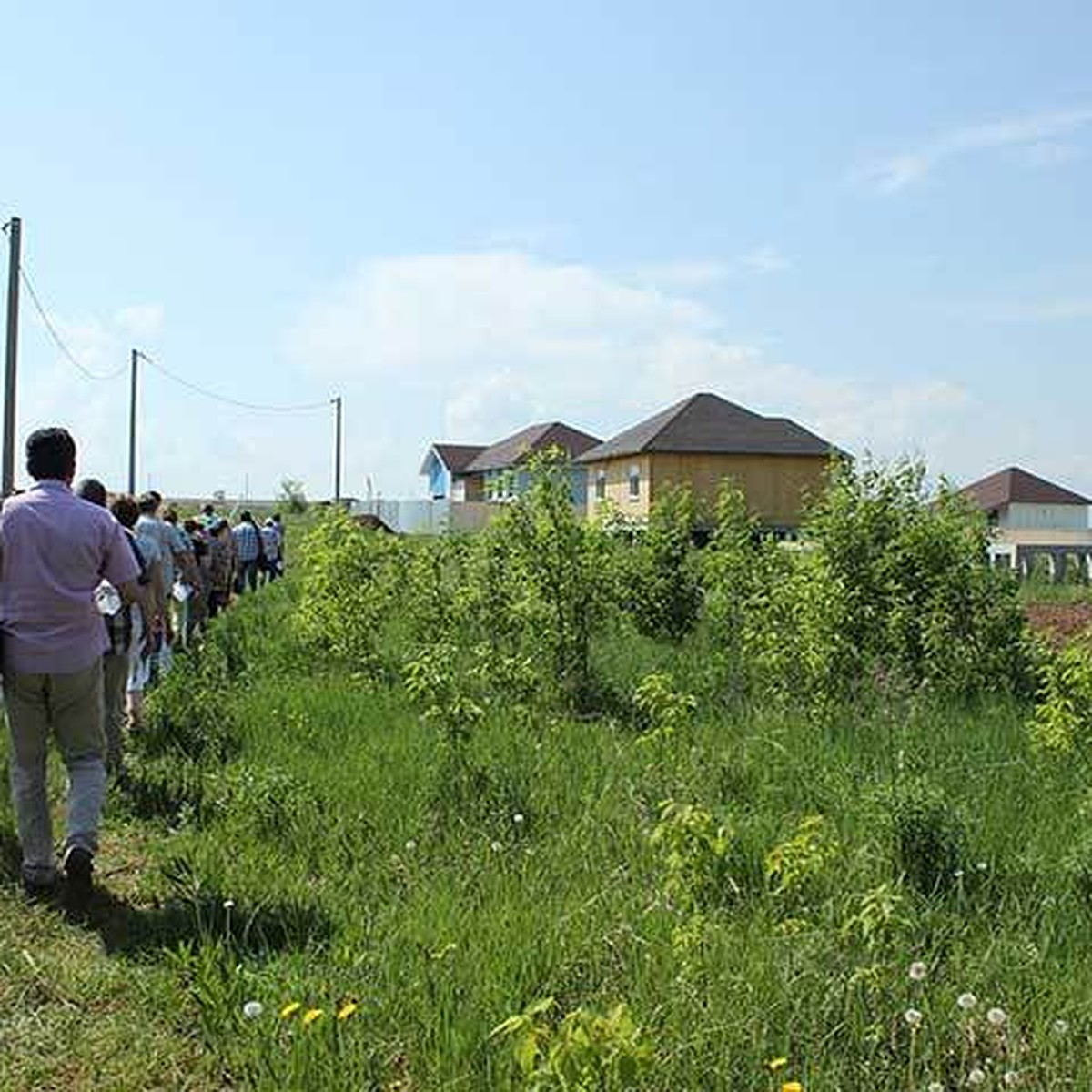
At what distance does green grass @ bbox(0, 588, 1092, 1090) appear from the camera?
164 inches

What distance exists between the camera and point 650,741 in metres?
7.88

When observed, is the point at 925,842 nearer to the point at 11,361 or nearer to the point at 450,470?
the point at 11,361

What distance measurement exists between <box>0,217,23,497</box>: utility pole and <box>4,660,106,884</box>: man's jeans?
12.7 m

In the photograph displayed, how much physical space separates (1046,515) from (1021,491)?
2.26 meters

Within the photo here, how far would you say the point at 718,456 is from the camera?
1922 inches

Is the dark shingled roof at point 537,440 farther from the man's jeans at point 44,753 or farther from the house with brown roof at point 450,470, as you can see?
the man's jeans at point 44,753

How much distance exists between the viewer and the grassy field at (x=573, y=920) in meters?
4.11

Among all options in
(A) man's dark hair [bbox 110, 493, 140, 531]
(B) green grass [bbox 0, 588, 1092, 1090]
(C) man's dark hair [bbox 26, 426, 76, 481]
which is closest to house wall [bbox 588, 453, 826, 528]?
(A) man's dark hair [bbox 110, 493, 140, 531]

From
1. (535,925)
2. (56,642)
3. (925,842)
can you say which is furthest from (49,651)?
(925,842)

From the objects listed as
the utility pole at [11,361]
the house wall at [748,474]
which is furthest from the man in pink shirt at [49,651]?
the house wall at [748,474]

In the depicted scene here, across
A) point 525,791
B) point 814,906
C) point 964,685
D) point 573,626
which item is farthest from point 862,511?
point 814,906

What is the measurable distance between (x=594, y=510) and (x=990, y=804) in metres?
6.02

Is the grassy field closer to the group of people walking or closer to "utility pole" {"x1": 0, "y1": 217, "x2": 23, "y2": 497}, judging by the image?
the group of people walking

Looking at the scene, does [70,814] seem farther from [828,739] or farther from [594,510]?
[594,510]
